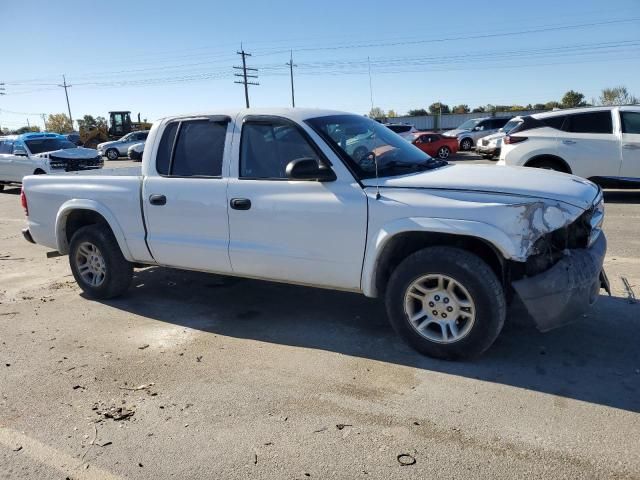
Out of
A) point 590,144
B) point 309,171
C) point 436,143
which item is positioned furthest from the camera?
point 436,143

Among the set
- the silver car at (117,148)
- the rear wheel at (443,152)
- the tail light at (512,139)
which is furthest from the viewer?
the silver car at (117,148)

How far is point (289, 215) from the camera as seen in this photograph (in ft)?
14.0

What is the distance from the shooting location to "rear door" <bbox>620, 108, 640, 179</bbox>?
9.91 metres

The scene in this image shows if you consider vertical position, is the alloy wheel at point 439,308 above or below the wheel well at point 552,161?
below

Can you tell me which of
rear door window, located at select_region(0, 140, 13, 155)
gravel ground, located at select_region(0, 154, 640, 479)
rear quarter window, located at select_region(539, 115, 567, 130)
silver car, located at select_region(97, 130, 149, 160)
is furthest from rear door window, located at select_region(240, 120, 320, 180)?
silver car, located at select_region(97, 130, 149, 160)

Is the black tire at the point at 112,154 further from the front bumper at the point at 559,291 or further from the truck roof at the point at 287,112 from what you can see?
the front bumper at the point at 559,291

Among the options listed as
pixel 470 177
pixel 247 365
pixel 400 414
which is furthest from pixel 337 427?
pixel 470 177

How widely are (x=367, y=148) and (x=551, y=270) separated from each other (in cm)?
168

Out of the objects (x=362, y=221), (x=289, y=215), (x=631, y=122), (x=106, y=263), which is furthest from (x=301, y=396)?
(x=631, y=122)

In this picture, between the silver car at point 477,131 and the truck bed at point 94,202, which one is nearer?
the truck bed at point 94,202

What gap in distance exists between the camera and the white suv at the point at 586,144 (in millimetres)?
10016

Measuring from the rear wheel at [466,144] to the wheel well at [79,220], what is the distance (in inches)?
911

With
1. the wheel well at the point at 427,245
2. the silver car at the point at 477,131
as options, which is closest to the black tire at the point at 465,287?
the wheel well at the point at 427,245

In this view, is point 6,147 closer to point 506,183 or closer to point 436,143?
point 436,143
